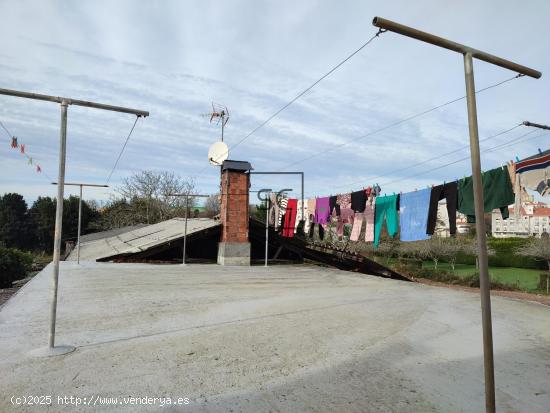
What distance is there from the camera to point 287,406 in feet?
9.89

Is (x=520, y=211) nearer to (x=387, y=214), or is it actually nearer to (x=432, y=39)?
(x=387, y=214)

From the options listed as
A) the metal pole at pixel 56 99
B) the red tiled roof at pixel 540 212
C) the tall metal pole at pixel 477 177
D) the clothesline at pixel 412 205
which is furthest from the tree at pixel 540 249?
the metal pole at pixel 56 99

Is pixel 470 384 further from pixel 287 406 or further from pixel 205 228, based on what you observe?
pixel 205 228

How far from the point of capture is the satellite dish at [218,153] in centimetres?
1529

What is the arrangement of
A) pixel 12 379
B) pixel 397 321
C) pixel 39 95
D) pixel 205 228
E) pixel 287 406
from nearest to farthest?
pixel 287 406 < pixel 12 379 < pixel 39 95 < pixel 397 321 < pixel 205 228

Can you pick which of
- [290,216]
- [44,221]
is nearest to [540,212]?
[290,216]

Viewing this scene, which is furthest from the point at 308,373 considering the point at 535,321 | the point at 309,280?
the point at 309,280

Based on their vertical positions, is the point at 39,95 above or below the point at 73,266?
above

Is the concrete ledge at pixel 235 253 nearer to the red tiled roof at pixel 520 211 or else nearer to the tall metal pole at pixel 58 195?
the red tiled roof at pixel 520 211

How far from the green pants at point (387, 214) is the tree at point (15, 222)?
40897 millimetres

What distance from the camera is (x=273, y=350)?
4312 mm

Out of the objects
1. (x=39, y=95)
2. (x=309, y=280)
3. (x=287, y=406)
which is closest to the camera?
(x=287, y=406)

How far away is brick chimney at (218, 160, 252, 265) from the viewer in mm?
13969

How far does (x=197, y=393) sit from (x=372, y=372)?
1540 mm
